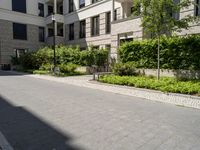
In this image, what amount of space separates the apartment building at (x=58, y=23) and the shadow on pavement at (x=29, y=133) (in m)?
16.3

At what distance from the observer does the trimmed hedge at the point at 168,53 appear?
43.7 ft

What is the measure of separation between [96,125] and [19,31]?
3014 cm

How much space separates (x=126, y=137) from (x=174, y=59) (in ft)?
33.8

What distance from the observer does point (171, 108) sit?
795 centimetres

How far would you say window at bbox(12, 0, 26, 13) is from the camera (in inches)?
1275

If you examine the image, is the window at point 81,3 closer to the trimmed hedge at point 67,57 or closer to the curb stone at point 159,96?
the trimmed hedge at point 67,57

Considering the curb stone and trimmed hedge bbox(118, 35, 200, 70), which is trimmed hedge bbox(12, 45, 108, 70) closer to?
trimmed hedge bbox(118, 35, 200, 70)

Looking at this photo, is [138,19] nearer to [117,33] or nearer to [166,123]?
[117,33]

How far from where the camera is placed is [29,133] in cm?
536

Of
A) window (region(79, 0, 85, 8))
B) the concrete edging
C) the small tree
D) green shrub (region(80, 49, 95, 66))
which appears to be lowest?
the concrete edging

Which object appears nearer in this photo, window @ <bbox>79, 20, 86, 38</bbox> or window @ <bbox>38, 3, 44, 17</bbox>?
window @ <bbox>79, 20, 86, 38</bbox>

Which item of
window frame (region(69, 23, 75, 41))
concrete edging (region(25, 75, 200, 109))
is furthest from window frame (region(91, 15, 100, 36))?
concrete edging (region(25, 75, 200, 109))

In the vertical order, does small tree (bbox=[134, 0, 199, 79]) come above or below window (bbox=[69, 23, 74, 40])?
below

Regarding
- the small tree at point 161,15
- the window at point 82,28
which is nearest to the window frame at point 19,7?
the window at point 82,28
